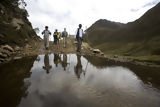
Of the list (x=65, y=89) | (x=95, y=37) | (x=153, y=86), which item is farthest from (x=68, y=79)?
(x=95, y=37)

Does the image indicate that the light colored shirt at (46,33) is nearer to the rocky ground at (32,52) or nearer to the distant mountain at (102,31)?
the rocky ground at (32,52)

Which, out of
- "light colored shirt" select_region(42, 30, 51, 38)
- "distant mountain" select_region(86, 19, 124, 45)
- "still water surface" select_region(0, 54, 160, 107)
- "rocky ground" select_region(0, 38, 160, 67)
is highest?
"distant mountain" select_region(86, 19, 124, 45)

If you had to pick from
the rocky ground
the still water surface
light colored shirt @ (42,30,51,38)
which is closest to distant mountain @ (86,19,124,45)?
the rocky ground

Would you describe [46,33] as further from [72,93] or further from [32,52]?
[72,93]

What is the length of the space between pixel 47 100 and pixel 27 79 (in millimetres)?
1883

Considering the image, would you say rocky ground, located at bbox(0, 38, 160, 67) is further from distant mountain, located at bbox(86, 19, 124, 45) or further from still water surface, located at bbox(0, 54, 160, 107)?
distant mountain, located at bbox(86, 19, 124, 45)

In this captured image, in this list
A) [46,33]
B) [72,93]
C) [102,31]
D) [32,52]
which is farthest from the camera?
[102,31]

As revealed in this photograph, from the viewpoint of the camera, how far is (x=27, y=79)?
4844 mm

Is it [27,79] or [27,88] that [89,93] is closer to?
[27,88]

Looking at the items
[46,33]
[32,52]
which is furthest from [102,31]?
[32,52]

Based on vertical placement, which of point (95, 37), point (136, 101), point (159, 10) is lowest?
point (136, 101)

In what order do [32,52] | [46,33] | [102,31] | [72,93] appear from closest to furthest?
[72,93] < [32,52] < [46,33] < [102,31]

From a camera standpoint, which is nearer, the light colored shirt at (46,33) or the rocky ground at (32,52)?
the rocky ground at (32,52)

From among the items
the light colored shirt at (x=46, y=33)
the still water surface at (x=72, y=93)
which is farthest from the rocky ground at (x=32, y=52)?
the still water surface at (x=72, y=93)
